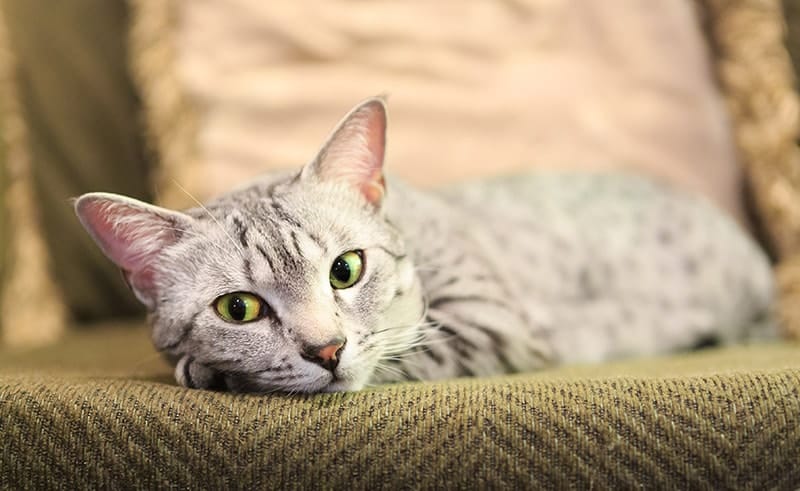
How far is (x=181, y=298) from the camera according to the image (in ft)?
3.42

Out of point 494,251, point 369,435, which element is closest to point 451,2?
point 494,251

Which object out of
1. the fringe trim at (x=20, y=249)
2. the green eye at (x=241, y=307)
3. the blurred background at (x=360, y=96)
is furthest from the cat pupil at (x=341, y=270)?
the fringe trim at (x=20, y=249)

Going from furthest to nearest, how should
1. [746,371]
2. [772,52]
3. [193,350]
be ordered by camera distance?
[772,52]
[193,350]
[746,371]

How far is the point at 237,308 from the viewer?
0.99m

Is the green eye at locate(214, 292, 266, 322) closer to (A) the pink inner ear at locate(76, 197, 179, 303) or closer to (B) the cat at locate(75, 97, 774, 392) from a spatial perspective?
(B) the cat at locate(75, 97, 774, 392)

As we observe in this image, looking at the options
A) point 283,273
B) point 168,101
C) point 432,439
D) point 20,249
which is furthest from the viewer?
point 20,249

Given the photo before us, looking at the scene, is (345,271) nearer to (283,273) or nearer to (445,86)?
(283,273)

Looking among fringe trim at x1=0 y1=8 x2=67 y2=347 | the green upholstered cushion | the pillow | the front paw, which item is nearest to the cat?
the front paw

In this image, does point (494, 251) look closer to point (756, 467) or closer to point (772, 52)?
point (756, 467)

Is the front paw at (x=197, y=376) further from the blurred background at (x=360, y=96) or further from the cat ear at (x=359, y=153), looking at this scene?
the blurred background at (x=360, y=96)

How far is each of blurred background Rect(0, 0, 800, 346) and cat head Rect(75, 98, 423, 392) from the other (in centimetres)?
70

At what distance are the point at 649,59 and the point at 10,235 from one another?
171 centimetres

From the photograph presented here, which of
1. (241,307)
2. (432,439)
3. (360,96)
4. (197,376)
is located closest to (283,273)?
(241,307)

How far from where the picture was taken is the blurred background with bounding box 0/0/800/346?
5.82ft
